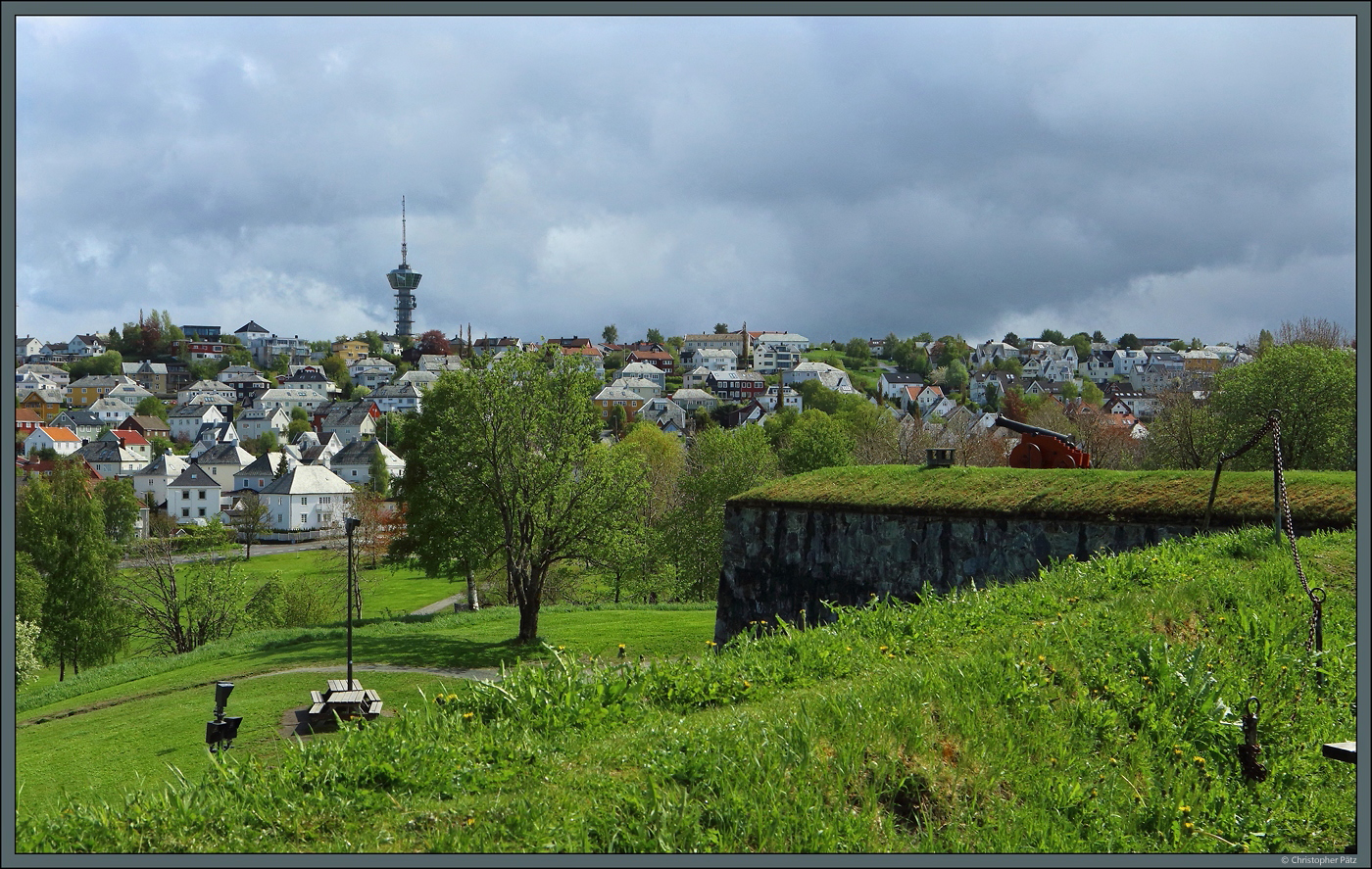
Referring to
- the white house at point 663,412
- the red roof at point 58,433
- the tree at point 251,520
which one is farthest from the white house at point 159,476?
the white house at point 663,412

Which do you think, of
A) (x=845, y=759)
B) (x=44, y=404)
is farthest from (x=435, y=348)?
(x=845, y=759)

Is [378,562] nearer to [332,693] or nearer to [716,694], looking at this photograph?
[332,693]

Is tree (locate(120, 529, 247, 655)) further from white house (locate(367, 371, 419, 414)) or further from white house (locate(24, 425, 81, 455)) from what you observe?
white house (locate(367, 371, 419, 414))

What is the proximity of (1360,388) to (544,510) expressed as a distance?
20117 millimetres

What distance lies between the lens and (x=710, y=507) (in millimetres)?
Result: 37438

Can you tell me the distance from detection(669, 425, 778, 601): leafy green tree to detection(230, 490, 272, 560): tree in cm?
4077

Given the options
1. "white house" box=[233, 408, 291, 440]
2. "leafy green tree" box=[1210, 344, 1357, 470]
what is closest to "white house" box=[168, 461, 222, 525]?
"white house" box=[233, 408, 291, 440]

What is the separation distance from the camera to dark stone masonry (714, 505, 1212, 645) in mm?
17109

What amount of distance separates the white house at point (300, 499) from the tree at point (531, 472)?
58640 mm

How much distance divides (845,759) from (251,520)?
7285 cm

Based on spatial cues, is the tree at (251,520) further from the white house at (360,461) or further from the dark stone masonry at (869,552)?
the dark stone masonry at (869,552)

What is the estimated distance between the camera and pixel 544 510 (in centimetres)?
2314

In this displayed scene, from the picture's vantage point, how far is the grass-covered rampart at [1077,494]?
49.2 ft

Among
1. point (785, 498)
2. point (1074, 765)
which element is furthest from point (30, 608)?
point (1074, 765)
